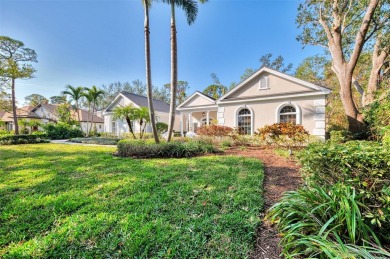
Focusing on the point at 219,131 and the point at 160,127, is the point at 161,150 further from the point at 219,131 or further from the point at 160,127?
the point at 160,127

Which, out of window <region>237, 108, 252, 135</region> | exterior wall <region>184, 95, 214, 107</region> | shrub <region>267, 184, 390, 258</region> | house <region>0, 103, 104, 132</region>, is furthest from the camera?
house <region>0, 103, 104, 132</region>

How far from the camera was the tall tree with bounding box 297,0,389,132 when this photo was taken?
9602mm

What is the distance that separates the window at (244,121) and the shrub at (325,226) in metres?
10.8

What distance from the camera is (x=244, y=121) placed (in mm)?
13430

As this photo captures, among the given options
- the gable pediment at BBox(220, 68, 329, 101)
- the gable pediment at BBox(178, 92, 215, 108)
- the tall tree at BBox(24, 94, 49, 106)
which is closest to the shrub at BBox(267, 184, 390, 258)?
the gable pediment at BBox(220, 68, 329, 101)

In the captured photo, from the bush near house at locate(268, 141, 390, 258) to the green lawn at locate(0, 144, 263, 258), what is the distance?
0.55 meters

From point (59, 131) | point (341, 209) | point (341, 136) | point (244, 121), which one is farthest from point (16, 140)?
point (341, 136)

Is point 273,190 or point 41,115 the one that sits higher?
point 41,115

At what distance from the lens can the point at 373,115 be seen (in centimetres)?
787

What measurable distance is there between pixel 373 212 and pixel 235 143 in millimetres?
9541

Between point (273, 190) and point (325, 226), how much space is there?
2.01 metres

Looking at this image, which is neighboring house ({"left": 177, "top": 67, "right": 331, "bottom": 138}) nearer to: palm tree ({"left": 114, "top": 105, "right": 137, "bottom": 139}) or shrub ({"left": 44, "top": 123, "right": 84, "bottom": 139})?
palm tree ({"left": 114, "top": 105, "right": 137, "bottom": 139})

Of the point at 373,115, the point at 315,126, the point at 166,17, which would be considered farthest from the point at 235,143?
the point at 166,17

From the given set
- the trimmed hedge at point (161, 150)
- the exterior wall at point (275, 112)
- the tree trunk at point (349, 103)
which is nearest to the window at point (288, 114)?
the exterior wall at point (275, 112)
